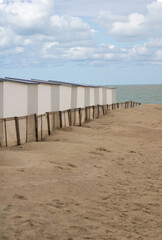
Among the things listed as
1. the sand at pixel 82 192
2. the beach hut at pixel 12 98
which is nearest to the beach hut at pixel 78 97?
the beach hut at pixel 12 98

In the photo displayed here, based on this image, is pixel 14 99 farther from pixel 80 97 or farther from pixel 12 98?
pixel 80 97

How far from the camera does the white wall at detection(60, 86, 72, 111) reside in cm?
2066

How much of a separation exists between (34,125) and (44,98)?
3.62 m

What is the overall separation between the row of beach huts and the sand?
236 cm

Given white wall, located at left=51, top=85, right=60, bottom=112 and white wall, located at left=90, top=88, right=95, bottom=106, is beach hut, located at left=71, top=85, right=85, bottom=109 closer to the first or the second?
white wall, located at left=90, top=88, right=95, bottom=106

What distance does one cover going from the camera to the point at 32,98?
1673cm

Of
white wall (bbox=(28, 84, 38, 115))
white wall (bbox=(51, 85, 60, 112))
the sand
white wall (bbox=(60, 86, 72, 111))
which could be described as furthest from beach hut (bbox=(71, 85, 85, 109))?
the sand

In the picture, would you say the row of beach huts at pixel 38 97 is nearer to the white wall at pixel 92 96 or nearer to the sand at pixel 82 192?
the white wall at pixel 92 96

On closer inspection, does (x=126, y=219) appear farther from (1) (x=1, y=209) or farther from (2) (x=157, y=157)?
(2) (x=157, y=157)

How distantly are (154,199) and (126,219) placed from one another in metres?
1.48

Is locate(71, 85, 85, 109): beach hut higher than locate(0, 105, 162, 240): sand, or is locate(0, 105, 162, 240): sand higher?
locate(71, 85, 85, 109): beach hut

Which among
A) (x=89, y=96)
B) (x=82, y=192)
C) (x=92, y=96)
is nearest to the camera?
(x=82, y=192)

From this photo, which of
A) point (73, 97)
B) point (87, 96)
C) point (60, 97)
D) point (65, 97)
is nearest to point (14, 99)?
point (60, 97)

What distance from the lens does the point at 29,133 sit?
14.5 metres
